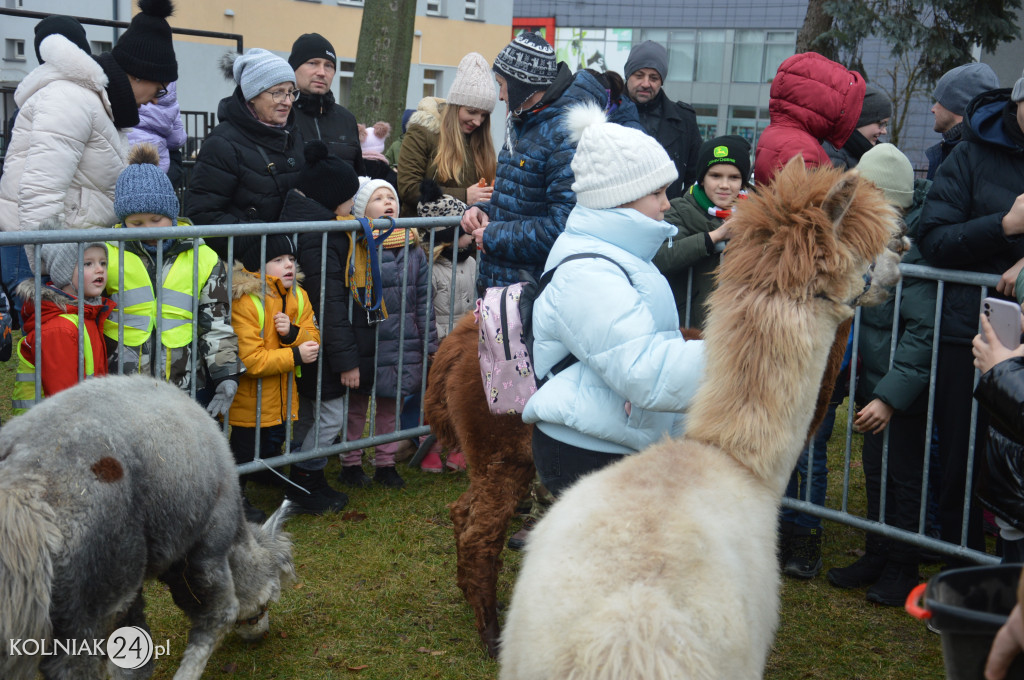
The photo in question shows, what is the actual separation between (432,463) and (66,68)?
10.9 feet

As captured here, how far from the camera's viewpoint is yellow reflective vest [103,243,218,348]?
14.5 ft

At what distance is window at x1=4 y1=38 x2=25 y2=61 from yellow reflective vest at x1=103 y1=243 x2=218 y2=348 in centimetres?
1958

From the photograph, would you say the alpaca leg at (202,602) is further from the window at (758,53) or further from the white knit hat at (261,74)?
the window at (758,53)

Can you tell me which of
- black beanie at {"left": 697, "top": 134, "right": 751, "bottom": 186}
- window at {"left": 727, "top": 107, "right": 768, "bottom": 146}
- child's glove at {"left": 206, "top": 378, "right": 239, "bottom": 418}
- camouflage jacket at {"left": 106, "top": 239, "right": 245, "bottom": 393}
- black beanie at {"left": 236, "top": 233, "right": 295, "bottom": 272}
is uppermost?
window at {"left": 727, "top": 107, "right": 768, "bottom": 146}

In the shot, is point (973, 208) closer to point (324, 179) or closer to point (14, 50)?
point (324, 179)

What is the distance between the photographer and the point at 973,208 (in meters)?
4.18

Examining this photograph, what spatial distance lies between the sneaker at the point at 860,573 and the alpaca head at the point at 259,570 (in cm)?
280

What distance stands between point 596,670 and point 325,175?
13.6 ft

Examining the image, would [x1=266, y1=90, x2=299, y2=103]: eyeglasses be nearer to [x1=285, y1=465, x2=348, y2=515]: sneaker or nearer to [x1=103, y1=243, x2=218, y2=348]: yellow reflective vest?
[x1=103, y1=243, x2=218, y2=348]: yellow reflective vest

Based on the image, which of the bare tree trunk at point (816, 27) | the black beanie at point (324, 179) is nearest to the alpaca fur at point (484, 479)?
the black beanie at point (324, 179)

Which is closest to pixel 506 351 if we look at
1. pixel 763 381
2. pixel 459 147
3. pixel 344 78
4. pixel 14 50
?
pixel 763 381

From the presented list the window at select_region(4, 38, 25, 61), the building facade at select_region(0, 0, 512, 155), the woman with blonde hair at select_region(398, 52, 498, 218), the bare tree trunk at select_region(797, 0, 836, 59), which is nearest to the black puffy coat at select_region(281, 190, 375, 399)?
the woman with blonde hair at select_region(398, 52, 498, 218)

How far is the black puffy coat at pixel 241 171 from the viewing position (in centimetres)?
538

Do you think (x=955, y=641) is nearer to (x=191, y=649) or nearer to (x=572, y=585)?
(x=572, y=585)
